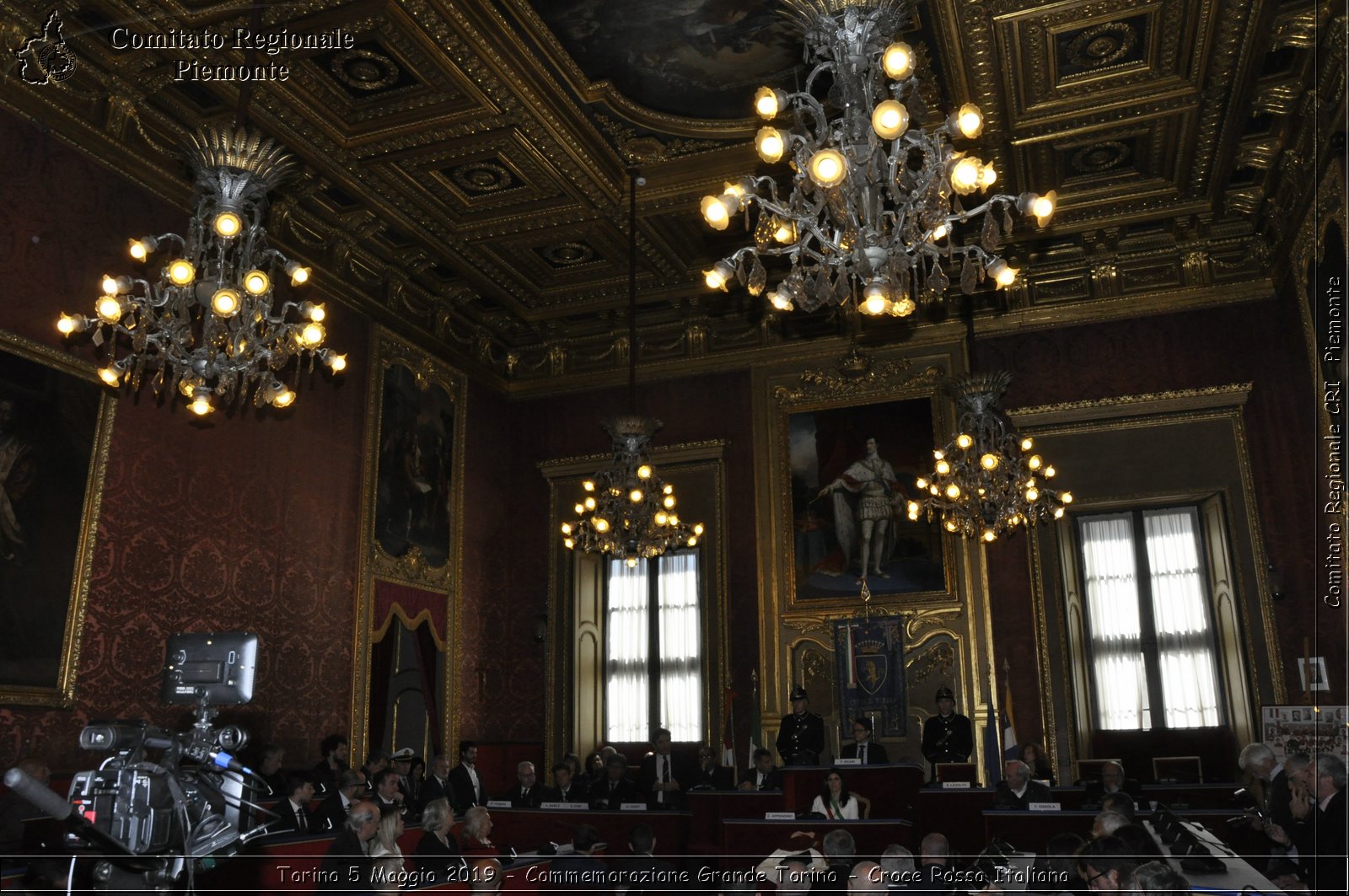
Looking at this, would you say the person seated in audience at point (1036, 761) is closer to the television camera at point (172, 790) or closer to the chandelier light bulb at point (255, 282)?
the television camera at point (172, 790)

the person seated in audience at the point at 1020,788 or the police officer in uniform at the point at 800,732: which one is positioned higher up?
the police officer in uniform at the point at 800,732

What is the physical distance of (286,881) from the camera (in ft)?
19.8

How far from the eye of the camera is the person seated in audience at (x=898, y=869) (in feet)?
17.9

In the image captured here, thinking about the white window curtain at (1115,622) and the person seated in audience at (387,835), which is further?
the white window curtain at (1115,622)

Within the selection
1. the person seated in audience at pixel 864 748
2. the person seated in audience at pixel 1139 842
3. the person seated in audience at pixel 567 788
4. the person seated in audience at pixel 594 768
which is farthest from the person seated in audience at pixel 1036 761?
the person seated in audience at pixel 1139 842

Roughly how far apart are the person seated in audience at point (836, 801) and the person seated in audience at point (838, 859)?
2937mm

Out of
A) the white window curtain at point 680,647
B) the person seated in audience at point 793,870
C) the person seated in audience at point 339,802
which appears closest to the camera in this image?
the person seated in audience at point 793,870

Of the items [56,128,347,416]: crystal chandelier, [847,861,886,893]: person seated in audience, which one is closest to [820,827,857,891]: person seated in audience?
[847,861,886,893]: person seated in audience

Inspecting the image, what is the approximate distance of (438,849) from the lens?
6.75 m

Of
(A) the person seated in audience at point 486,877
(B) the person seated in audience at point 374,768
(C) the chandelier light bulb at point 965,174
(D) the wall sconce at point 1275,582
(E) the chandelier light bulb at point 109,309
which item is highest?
(C) the chandelier light bulb at point 965,174

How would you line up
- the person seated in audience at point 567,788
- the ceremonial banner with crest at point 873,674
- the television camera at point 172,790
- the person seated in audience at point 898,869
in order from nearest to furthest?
the television camera at point 172,790, the person seated in audience at point 898,869, the person seated in audience at point 567,788, the ceremonial banner with crest at point 873,674

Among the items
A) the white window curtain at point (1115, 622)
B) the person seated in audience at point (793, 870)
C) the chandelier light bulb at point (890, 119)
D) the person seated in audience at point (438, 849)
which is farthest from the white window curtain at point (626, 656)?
the chandelier light bulb at point (890, 119)

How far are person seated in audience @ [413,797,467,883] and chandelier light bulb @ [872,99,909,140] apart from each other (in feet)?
16.8

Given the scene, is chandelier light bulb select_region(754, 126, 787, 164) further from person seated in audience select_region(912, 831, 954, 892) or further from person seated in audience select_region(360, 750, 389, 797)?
person seated in audience select_region(360, 750, 389, 797)
